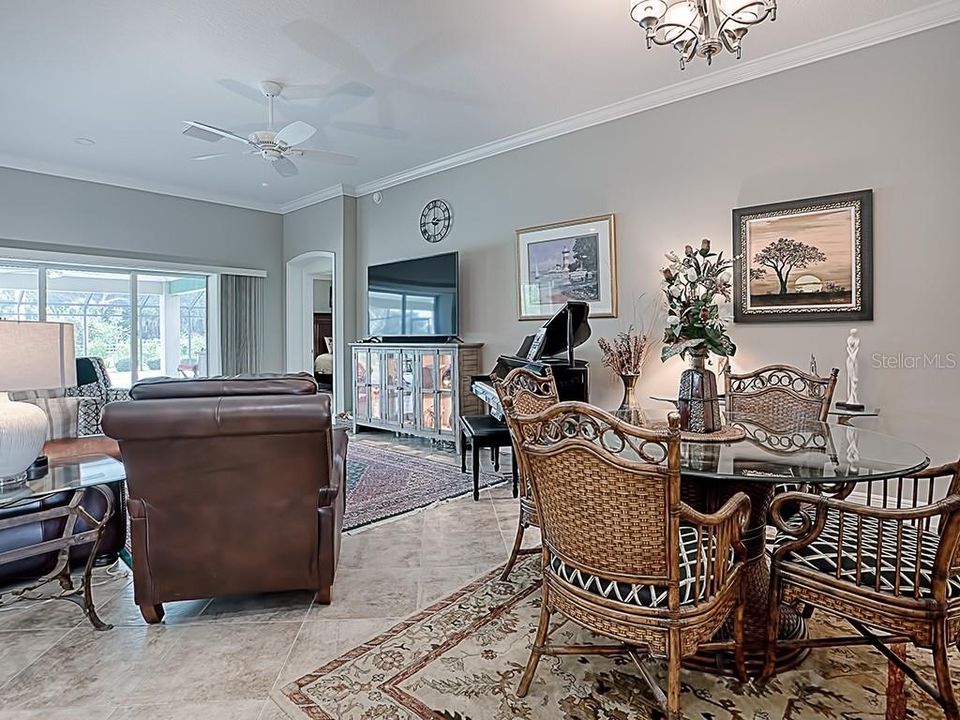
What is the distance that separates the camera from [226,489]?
2.20m

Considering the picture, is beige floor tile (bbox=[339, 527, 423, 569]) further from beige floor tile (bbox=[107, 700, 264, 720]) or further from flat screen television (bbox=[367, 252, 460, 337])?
flat screen television (bbox=[367, 252, 460, 337])

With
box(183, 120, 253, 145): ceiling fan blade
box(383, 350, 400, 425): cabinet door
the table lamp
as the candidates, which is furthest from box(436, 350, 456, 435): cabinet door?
the table lamp

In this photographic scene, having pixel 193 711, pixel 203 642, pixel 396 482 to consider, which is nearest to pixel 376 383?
pixel 396 482

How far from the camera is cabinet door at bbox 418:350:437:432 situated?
572 centimetres

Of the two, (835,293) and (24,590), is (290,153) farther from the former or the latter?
(835,293)

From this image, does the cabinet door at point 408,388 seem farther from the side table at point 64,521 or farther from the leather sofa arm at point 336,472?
the side table at point 64,521

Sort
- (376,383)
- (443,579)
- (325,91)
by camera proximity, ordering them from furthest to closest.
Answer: (376,383)
(325,91)
(443,579)

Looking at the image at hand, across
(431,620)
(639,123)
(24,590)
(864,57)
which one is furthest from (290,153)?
(864,57)

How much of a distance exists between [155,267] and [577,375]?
220 inches

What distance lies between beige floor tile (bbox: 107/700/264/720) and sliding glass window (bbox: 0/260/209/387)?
19.6 feet

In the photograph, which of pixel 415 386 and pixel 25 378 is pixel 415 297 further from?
pixel 25 378

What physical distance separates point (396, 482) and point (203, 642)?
7.71 feet

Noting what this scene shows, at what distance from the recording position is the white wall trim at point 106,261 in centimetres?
596

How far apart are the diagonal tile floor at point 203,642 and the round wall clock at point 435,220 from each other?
386 centimetres
